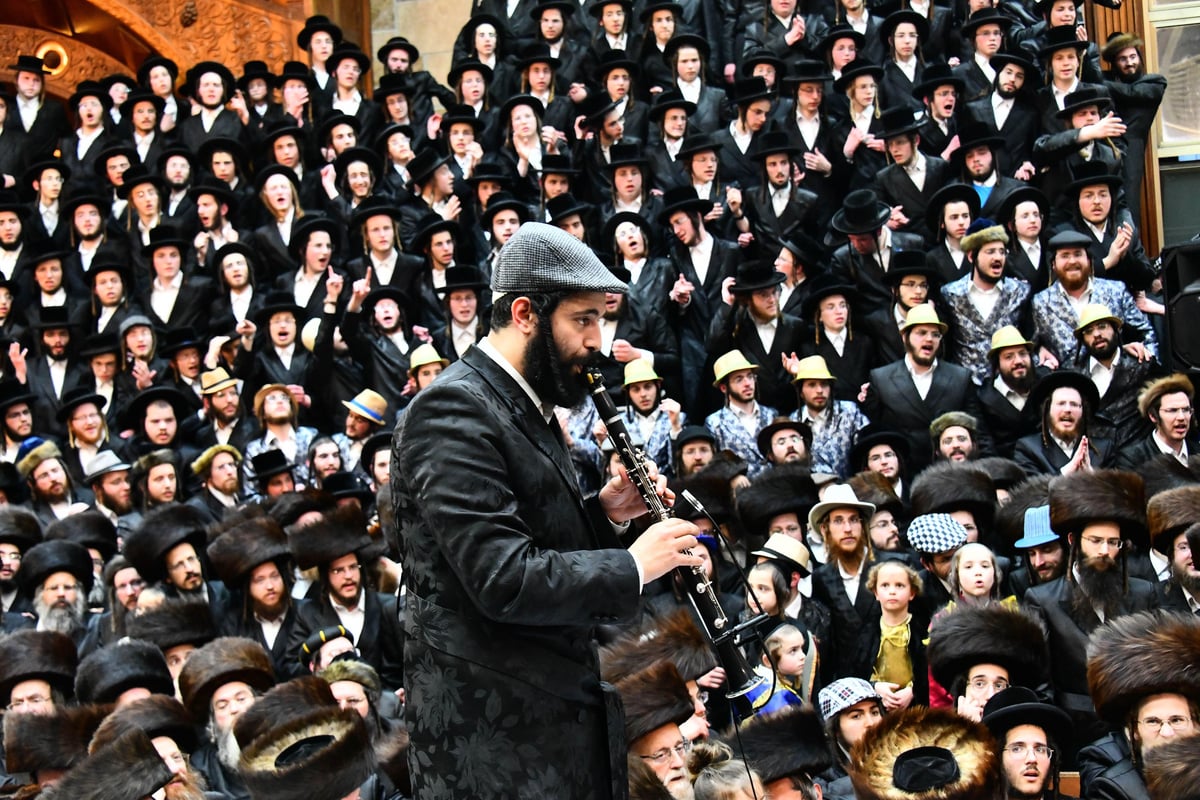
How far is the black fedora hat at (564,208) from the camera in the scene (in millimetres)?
12095

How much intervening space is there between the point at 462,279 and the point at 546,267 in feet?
26.4

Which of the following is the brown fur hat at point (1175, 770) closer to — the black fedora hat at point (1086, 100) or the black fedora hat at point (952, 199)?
the black fedora hat at point (952, 199)

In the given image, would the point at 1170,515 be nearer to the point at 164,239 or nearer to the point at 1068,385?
the point at 1068,385

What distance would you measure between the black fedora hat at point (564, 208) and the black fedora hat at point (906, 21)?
298 cm

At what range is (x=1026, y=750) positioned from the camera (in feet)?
20.8

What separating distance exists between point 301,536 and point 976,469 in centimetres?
341

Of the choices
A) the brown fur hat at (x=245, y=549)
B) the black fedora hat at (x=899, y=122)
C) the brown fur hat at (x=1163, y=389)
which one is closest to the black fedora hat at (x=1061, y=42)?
the black fedora hat at (x=899, y=122)

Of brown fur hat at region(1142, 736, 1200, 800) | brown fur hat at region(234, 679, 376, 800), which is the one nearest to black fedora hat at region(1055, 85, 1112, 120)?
brown fur hat at region(1142, 736, 1200, 800)

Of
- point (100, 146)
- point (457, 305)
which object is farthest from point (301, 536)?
point (100, 146)

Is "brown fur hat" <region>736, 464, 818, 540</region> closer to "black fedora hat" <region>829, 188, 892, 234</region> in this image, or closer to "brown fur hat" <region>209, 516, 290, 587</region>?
"brown fur hat" <region>209, 516, 290, 587</region>

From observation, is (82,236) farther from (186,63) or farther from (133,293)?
(186,63)

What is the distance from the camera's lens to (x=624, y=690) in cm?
→ 628

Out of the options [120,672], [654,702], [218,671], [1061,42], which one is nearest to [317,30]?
[1061,42]

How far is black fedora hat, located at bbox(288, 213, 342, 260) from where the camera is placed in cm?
1282
